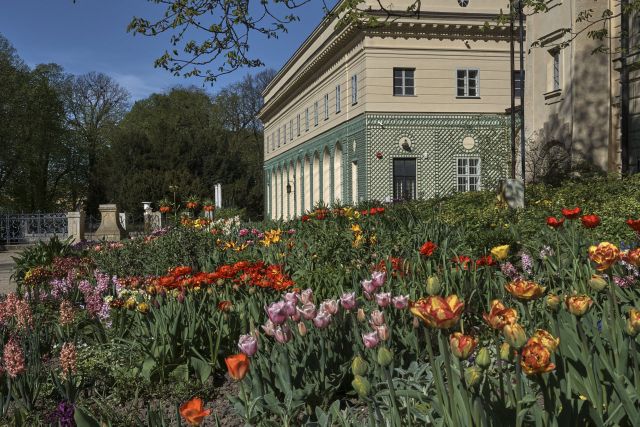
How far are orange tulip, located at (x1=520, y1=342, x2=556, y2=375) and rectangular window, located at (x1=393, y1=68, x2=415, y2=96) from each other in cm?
3007

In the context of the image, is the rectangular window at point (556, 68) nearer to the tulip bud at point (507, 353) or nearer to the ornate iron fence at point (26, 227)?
the ornate iron fence at point (26, 227)

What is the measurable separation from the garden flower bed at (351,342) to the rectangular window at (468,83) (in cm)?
2526

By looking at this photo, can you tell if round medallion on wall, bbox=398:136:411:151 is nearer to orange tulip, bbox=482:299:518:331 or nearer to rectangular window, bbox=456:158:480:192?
rectangular window, bbox=456:158:480:192

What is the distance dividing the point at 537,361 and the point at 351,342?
200 cm

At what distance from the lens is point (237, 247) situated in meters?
8.41

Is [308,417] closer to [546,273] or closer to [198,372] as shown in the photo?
[198,372]

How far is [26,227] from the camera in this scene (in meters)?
30.0

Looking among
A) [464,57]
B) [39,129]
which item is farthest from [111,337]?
[39,129]

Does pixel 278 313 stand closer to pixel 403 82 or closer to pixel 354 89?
pixel 403 82

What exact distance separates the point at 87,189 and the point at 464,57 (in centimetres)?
3822

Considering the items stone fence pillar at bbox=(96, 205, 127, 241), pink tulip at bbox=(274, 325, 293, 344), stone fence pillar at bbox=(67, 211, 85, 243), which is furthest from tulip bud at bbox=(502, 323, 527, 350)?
stone fence pillar at bbox=(67, 211, 85, 243)

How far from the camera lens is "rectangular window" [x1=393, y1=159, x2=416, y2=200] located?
3135 centimetres

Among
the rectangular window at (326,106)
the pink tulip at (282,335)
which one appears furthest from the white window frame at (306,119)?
the pink tulip at (282,335)

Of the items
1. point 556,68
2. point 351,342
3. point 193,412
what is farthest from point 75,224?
point 193,412
